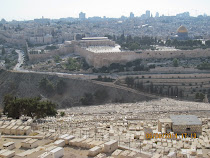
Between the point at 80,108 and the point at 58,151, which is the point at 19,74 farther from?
the point at 58,151

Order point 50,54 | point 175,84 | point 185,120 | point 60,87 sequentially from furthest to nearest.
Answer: point 50,54 → point 175,84 → point 60,87 → point 185,120

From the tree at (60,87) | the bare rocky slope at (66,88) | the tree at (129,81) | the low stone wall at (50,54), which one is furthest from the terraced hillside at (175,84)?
the low stone wall at (50,54)

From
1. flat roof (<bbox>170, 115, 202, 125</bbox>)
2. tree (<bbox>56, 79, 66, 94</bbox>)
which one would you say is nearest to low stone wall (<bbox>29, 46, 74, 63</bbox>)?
tree (<bbox>56, 79, 66, 94</bbox>)

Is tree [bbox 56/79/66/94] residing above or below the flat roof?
below

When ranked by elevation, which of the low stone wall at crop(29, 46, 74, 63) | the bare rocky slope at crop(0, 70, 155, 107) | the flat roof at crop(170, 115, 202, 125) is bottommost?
the bare rocky slope at crop(0, 70, 155, 107)

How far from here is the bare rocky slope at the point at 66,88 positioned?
3083cm

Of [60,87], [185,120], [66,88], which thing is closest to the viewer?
[185,120]

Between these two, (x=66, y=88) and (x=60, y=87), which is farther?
(x=66, y=88)

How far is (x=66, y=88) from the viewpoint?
108 ft

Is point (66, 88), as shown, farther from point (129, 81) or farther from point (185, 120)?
point (185, 120)

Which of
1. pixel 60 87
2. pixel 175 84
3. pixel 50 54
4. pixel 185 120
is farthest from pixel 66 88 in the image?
pixel 185 120

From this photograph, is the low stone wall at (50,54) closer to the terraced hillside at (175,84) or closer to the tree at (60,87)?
the tree at (60,87)

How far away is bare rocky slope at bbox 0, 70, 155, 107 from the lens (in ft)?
101

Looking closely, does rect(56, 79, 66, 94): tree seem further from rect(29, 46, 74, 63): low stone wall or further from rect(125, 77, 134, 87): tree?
rect(29, 46, 74, 63): low stone wall
